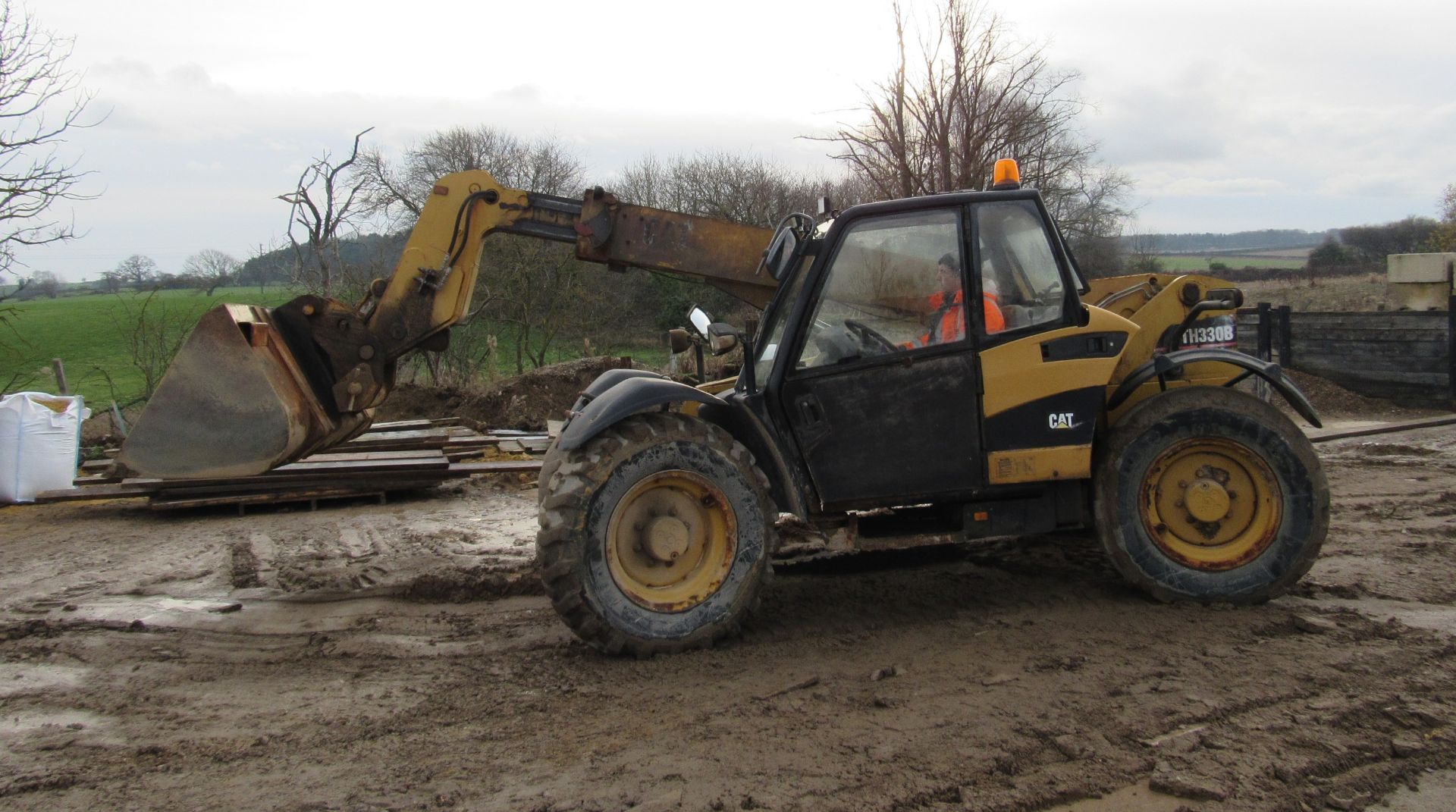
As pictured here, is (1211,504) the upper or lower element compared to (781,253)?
lower

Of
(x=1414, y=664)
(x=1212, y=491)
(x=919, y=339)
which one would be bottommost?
(x=1414, y=664)

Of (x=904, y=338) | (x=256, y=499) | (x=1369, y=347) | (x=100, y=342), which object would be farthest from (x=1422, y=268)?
(x=100, y=342)

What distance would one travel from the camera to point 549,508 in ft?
15.5

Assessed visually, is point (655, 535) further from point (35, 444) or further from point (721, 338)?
point (35, 444)

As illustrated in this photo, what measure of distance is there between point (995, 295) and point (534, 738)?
3020 millimetres

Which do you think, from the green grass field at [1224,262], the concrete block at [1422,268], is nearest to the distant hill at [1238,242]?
the green grass field at [1224,262]

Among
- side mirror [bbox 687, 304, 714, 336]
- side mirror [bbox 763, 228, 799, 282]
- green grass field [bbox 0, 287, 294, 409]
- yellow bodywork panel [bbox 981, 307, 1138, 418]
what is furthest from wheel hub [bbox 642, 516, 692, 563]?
green grass field [bbox 0, 287, 294, 409]

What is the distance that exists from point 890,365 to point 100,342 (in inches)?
1104

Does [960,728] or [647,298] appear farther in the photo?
[647,298]

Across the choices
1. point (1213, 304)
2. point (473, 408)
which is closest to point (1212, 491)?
point (1213, 304)

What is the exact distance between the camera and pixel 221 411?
18.5 ft

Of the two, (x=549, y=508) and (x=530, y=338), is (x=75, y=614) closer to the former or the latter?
(x=549, y=508)

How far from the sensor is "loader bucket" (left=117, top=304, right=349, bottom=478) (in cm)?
559

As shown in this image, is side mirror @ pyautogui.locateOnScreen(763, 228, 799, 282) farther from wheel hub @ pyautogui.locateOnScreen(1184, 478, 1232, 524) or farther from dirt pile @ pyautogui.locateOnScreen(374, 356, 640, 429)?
dirt pile @ pyautogui.locateOnScreen(374, 356, 640, 429)
